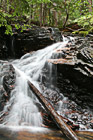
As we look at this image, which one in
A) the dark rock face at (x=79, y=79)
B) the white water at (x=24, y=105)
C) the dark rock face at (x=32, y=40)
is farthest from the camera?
the dark rock face at (x=32, y=40)

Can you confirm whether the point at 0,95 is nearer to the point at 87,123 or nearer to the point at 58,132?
the point at 58,132

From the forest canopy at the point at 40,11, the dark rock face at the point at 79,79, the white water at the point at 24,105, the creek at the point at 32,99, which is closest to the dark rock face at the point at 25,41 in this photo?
the forest canopy at the point at 40,11

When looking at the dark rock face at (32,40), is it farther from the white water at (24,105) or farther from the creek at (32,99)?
the white water at (24,105)

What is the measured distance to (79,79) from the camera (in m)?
5.21

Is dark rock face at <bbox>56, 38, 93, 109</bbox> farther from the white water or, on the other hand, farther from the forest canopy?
the forest canopy

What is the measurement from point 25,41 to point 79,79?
6.32m

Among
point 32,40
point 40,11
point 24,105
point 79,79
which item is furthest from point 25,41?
point 24,105

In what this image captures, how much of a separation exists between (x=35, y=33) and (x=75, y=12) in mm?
10292

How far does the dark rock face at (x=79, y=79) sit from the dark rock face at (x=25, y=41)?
4.44 meters

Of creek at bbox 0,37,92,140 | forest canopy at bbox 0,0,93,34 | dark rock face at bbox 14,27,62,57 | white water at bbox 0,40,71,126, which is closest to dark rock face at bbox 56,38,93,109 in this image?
creek at bbox 0,37,92,140

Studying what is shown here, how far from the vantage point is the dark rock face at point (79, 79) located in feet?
16.3

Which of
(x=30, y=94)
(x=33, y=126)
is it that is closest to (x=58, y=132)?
(x=33, y=126)

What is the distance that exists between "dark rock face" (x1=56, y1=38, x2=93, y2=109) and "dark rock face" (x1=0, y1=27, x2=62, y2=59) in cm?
444

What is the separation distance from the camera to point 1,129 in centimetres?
293
